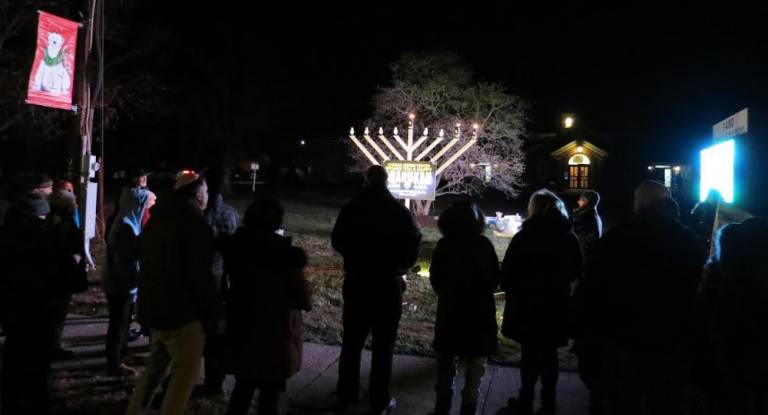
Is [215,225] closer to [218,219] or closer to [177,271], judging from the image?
[218,219]

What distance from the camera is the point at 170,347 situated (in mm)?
3506

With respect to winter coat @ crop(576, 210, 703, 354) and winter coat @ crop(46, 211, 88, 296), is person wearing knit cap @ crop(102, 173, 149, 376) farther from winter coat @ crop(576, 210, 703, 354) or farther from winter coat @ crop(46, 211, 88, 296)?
winter coat @ crop(576, 210, 703, 354)

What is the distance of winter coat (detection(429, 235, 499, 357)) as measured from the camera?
4.00m

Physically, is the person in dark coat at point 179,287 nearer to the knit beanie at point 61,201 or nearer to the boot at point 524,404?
the knit beanie at point 61,201

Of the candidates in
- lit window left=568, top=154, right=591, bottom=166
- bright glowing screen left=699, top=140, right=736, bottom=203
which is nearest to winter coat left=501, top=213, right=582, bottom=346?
bright glowing screen left=699, top=140, right=736, bottom=203

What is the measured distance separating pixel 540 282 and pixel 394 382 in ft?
5.35

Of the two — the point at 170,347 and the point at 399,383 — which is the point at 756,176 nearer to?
the point at 399,383

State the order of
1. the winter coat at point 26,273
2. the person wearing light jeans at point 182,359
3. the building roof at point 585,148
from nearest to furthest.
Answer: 1. the person wearing light jeans at point 182,359
2. the winter coat at point 26,273
3. the building roof at point 585,148

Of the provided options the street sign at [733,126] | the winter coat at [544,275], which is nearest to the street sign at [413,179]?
the street sign at [733,126]

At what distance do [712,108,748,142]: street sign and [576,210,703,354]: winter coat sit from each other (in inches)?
250

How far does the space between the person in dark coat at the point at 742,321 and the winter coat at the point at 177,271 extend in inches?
112

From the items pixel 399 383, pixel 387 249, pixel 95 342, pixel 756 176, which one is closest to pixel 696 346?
pixel 387 249

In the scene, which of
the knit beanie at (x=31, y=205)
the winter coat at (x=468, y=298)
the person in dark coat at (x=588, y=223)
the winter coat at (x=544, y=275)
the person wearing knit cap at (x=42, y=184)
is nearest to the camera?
the knit beanie at (x=31, y=205)

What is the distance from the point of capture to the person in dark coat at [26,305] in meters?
3.61
